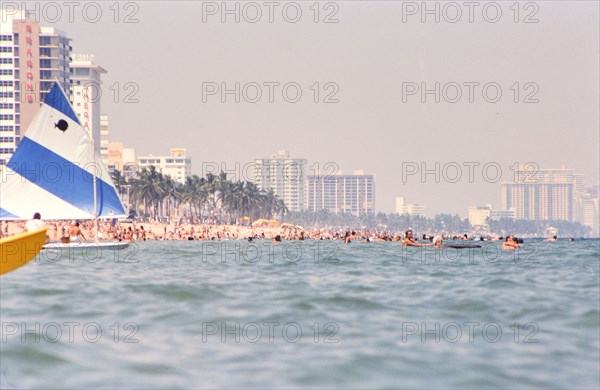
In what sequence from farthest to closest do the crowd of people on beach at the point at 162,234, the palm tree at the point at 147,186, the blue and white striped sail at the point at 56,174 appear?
1. the palm tree at the point at 147,186
2. the crowd of people on beach at the point at 162,234
3. the blue and white striped sail at the point at 56,174

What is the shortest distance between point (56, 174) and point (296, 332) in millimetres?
30392

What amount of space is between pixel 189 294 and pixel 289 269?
10613 mm

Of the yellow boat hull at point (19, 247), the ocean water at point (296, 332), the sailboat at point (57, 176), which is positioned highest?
the sailboat at point (57, 176)

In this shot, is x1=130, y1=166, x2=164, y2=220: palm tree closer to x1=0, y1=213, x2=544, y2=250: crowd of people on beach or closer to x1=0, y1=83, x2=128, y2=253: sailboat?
x1=0, y1=213, x2=544, y2=250: crowd of people on beach

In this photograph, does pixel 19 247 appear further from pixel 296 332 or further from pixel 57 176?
pixel 57 176

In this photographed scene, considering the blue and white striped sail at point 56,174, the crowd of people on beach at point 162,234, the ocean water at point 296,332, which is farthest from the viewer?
the crowd of people on beach at point 162,234

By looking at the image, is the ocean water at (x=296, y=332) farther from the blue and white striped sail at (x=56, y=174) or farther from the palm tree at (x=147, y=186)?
the palm tree at (x=147, y=186)

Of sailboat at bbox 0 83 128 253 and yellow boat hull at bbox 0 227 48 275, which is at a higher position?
sailboat at bbox 0 83 128 253

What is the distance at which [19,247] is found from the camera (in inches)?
704

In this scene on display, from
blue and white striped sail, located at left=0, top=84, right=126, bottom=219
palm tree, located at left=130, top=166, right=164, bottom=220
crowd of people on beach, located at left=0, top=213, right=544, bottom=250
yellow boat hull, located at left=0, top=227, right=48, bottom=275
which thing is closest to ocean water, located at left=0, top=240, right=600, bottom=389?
yellow boat hull, located at left=0, top=227, right=48, bottom=275

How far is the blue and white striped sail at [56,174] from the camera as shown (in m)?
42.4

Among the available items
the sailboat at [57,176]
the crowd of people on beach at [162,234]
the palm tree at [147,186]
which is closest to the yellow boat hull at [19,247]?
the crowd of people on beach at [162,234]

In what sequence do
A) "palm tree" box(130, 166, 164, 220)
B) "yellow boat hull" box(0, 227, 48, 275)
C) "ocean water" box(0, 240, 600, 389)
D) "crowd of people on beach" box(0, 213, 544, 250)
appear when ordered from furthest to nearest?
"palm tree" box(130, 166, 164, 220) → "crowd of people on beach" box(0, 213, 544, 250) → "yellow boat hull" box(0, 227, 48, 275) → "ocean water" box(0, 240, 600, 389)

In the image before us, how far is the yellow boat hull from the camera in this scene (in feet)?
57.7
